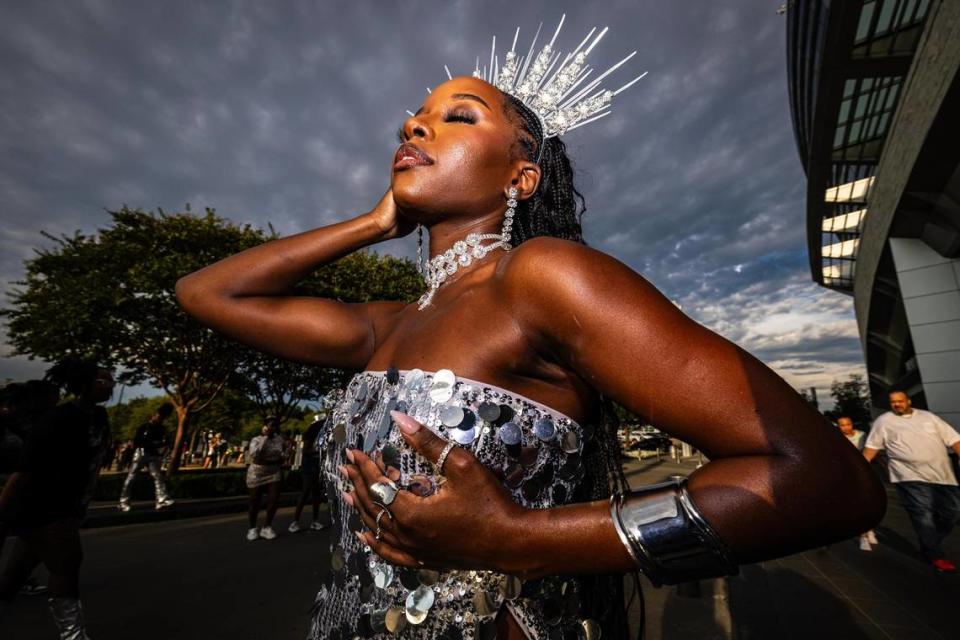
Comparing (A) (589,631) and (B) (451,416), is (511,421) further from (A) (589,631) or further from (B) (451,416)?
(A) (589,631)

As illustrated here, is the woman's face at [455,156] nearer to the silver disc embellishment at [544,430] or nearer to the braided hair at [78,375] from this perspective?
the silver disc embellishment at [544,430]

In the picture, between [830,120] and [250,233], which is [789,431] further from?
[830,120]

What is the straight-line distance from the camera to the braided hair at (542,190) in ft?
6.21

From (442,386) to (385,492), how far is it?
1.01ft

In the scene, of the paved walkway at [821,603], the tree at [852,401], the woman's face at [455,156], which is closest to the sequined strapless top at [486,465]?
the woman's face at [455,156]

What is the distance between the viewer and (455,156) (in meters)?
1.63

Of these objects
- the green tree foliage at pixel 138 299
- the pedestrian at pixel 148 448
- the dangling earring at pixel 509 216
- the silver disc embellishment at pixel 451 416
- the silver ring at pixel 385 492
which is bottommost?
the pedestrian at pixel 148 448

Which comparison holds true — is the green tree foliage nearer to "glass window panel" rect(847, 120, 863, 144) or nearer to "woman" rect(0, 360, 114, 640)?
"woman" rect(0, 360, 114, 640)

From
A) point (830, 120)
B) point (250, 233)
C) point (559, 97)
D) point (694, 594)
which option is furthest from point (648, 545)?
point (830, 120)

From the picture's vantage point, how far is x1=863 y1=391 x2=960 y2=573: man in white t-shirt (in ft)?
19.7

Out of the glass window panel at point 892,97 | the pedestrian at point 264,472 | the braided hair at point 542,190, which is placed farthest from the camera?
the glass window panel at point 892,97

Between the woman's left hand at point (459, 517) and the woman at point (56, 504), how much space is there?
421 cm

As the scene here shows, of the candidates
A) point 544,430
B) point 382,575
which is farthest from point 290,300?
point 544,430

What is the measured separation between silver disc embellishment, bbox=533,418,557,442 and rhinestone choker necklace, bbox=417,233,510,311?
67 cm
